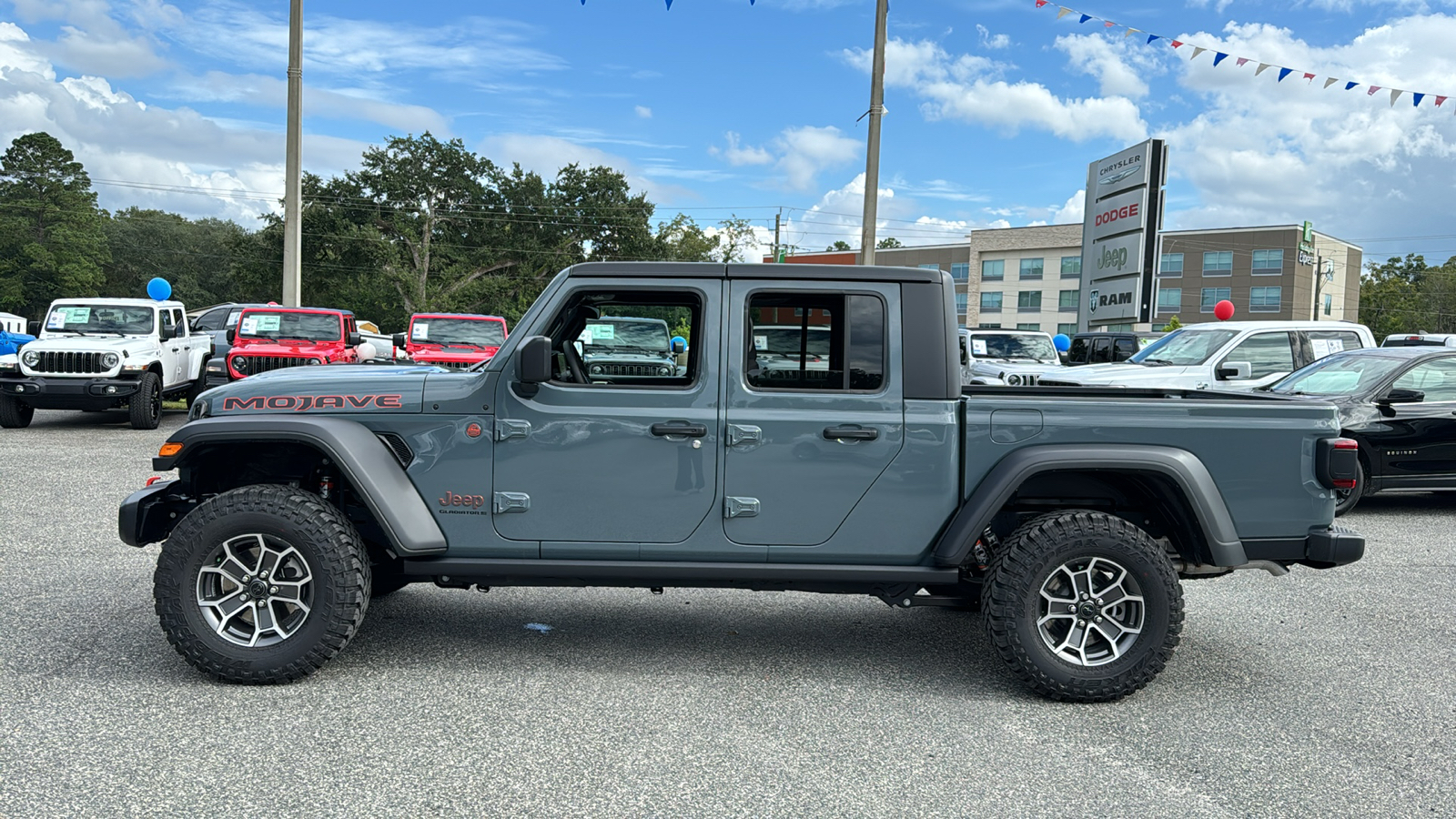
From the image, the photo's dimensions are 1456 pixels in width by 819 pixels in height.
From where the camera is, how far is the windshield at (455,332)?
16766mm

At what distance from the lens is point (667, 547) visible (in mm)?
4398

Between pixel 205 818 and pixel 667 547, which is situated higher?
pixel 667 547

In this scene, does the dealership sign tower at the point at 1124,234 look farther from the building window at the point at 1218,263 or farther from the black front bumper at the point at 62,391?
the building window at the point at 1218,263

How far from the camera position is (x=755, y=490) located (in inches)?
172

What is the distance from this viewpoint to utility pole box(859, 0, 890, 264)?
1816cm

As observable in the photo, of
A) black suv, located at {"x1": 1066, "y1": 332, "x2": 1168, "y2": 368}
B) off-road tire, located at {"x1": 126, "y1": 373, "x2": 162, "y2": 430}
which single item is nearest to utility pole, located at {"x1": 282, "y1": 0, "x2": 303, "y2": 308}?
off-road tire, located at {"x1": 126, "y1": 373, "x2": 162, "y2": 430}

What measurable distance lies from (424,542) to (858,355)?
2.04m

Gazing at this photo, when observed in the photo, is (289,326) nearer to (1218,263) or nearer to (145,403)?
(145,403)

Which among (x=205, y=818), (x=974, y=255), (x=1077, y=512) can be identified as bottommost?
(x=205, y=818)

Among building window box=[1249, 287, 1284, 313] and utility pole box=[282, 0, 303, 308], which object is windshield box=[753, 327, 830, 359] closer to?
utility pole box=[282, 0, 303, 308]

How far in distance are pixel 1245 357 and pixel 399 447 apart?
36.2 feet

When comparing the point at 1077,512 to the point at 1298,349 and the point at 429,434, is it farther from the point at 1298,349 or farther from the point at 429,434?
the point at 1298,349

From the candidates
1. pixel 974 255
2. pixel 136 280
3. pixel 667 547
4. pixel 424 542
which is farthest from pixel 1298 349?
pixel 136 280

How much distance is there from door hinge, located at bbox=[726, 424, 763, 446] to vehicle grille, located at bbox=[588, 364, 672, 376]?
1.61 feet
